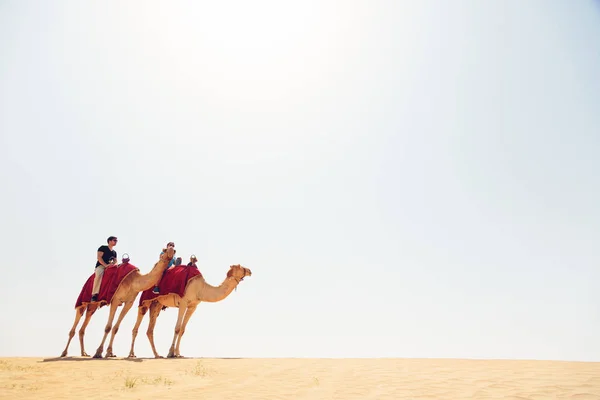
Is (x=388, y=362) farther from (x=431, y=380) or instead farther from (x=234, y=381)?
(x=234, y=381)

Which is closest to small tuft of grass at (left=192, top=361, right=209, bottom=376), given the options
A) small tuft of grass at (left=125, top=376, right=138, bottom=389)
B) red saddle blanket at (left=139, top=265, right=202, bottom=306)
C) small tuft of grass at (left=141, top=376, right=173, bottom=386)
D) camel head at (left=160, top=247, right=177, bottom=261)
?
small tuft of grass at (left=141, top=376, right=173, bottom=386)

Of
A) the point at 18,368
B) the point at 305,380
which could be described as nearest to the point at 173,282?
the point at 18,368

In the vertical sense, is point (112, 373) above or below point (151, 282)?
below

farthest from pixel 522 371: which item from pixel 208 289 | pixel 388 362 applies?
pixel 208 289

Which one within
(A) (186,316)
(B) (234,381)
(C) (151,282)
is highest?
(C) (151,282)

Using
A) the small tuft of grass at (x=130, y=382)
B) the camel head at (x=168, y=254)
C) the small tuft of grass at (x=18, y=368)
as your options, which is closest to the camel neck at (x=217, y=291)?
the camel head at (x=168, y=254)

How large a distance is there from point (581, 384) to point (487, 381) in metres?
1.50

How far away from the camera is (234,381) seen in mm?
8508

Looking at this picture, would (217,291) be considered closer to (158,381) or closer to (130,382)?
(158,381)

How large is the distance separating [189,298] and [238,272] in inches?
74.6

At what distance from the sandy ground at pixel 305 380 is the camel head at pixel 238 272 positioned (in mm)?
4434

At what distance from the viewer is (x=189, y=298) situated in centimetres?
1457

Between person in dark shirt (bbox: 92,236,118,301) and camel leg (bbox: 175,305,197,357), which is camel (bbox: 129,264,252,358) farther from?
person in dark shirt (bbox: 92,236,118,301)

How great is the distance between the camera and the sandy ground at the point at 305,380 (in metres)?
7.15
